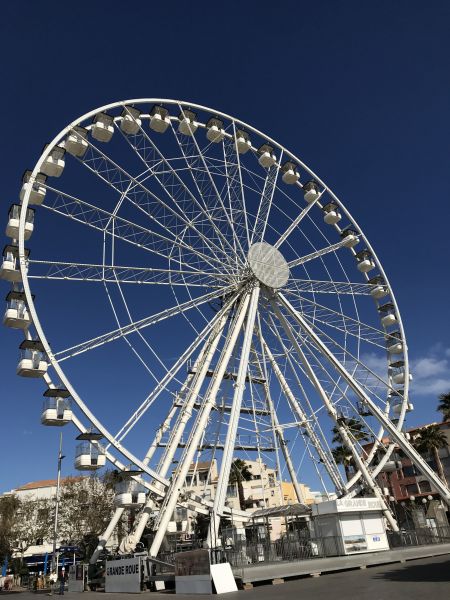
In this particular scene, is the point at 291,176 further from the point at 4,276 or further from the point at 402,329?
the point at 4,276

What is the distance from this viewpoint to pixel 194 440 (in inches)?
859

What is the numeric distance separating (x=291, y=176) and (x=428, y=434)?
3507 cm

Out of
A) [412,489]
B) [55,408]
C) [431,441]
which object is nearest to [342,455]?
[431,441]

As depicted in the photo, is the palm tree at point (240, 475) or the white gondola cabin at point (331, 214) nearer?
the white gondola cabin at point (331, 214)

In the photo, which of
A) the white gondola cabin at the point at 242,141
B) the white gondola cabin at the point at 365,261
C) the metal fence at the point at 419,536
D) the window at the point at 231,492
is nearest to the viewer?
the metal fence at the point at 419,536

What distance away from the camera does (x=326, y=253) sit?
103ft

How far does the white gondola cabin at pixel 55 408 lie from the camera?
19.9m

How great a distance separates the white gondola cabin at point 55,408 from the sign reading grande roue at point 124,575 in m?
5.97

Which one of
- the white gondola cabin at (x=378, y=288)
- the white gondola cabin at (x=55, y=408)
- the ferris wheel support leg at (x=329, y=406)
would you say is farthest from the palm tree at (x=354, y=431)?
the white gondola cabin at (x=55, y=408)

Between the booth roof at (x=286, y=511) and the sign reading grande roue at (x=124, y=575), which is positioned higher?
the booth roof at (x=286, y=511)

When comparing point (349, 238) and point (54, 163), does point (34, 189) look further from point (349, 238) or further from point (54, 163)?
point (349, 238)

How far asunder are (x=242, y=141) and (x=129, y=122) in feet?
25.2

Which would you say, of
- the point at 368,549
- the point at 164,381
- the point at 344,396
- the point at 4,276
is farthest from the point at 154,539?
the point at 344,396

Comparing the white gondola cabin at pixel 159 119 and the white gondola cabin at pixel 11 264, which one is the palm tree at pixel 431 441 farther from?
the white gondola cabin at pixel 11 264
